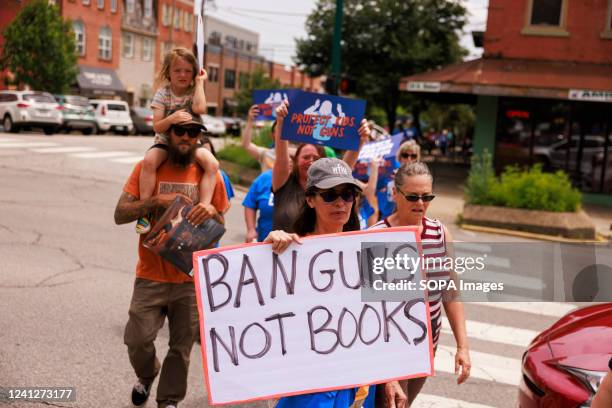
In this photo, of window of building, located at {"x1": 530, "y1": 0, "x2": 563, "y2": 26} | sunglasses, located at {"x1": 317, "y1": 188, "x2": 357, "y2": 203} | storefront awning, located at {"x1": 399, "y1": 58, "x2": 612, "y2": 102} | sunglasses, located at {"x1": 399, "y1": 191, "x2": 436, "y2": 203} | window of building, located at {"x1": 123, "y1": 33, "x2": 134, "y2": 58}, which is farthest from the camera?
window of building, located at {"x1": 123, "y1": 33, "x2": 134, "y2": 58}

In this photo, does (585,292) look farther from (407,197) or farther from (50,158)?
(50,158)

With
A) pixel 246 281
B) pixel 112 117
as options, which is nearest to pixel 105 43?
pixel 112 117

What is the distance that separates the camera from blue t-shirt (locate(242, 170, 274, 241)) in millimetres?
5848

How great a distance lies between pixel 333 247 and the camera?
326 cm

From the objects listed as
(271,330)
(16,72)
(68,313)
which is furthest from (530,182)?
(16,72)

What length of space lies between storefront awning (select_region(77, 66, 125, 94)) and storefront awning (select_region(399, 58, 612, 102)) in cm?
3302

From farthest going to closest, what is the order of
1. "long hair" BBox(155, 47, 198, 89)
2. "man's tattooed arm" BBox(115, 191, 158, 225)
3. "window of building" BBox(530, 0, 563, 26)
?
"window of building" BBox(530, 0, 563, 26) → "long hair" BBox(155, 47, 198, 89) → "man's tattooed arm" BBox(115, 191, 158, 225)

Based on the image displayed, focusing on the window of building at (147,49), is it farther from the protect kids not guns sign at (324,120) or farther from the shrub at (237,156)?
the protect kids not guns sign at (324,120)

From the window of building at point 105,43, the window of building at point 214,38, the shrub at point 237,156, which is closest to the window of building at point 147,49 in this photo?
the window of building at point 105,43

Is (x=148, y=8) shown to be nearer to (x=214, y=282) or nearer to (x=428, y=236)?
(x=428, y=236)

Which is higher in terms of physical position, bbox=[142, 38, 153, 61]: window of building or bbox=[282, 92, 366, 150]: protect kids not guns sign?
bbox=[142, 38, 153, 61]: window of building

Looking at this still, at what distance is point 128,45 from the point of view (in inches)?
2140

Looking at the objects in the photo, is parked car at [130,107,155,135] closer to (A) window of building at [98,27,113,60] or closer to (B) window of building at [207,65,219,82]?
(A) window of building at [98,27,113,60]

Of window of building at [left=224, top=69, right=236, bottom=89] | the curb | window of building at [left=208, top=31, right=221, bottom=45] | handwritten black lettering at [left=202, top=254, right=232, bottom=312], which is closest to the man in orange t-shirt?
handwritten black lettering at [left=202, top=254, right=232, bottom=312]
